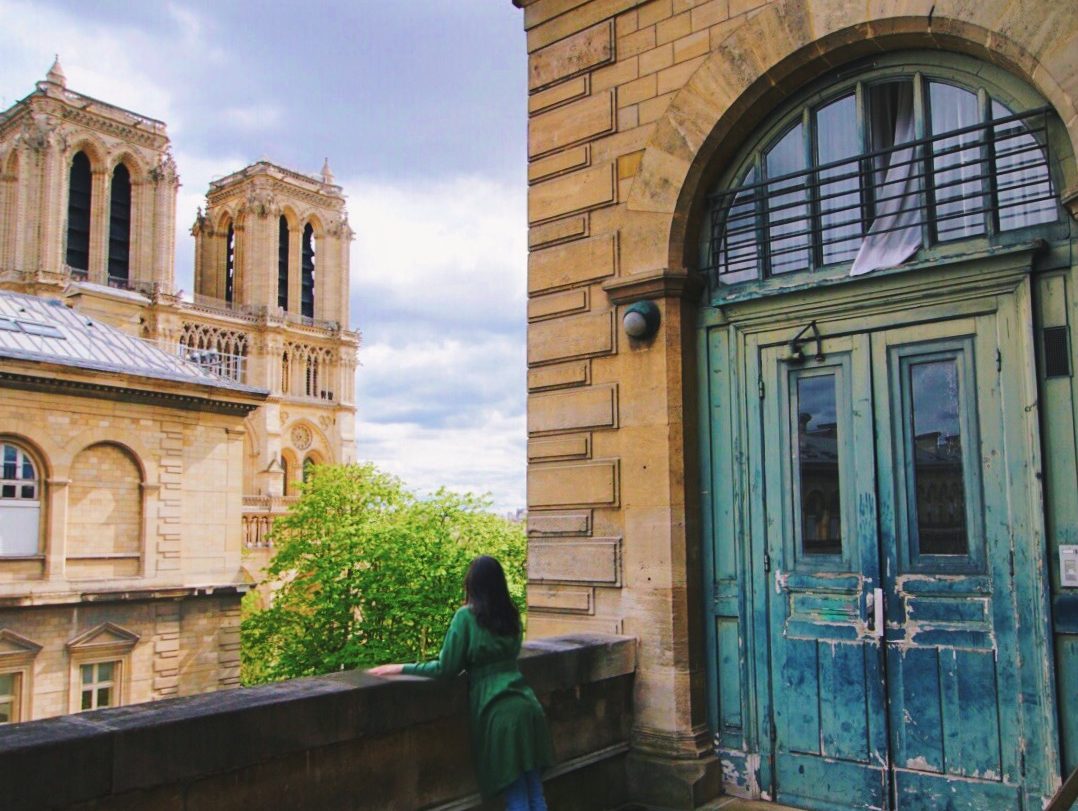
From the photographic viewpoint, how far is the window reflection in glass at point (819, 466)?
6.11 metres

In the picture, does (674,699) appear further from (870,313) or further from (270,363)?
(270,363)

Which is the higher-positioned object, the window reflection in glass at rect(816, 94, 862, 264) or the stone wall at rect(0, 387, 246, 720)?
the window reflection in glass at rect(816, 94, 862, 264)

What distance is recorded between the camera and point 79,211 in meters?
75.5

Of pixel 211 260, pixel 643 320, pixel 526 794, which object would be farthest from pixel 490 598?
pixel 211 260

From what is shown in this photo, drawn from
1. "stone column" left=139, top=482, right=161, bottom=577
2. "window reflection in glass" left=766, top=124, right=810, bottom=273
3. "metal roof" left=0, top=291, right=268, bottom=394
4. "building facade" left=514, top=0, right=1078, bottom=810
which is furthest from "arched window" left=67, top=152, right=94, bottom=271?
"window reflection in glass" left=766, top=124, right=810, bottom=273

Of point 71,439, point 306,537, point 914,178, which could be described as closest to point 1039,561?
point 914,178

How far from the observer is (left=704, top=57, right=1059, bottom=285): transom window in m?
5.64

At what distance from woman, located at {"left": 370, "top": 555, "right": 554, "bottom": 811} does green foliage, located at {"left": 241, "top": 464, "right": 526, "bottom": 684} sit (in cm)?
2855

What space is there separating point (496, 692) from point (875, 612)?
8.14 ft

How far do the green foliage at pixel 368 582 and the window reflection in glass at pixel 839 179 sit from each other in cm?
2793

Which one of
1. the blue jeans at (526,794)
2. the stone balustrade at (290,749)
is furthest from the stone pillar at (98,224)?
the blue jeans at (526,794)

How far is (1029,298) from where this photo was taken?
5.43m

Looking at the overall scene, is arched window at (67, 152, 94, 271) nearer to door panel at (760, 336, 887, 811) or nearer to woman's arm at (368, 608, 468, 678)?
door panel at (760, 336, 887, 811)

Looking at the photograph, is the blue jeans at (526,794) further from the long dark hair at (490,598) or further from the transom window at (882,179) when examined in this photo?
the transom window at (882,179)
